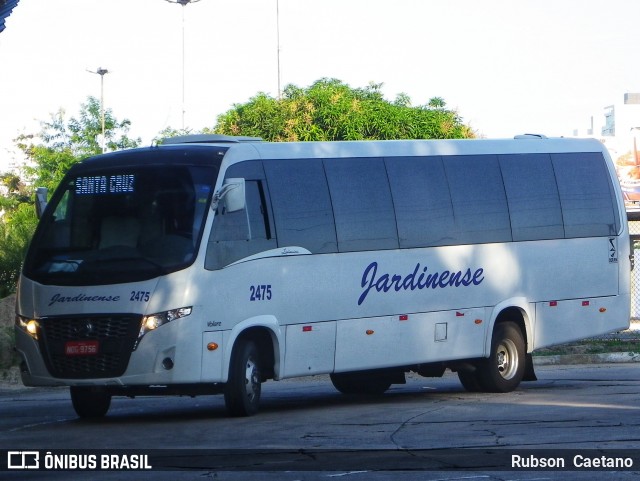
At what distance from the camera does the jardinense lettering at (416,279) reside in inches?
661

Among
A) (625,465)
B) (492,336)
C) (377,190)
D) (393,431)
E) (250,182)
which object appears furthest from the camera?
(492,336)

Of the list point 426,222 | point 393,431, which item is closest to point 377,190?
point 426,222

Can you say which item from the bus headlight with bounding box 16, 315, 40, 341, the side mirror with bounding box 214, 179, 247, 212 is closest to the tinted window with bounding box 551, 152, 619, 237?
the side mirror with bounding box 214, 179, 247, 212

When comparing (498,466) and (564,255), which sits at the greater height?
(564,255)

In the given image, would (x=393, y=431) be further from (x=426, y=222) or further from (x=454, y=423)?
(x=426, y=222)

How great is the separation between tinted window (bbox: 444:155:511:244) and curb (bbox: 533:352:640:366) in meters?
7.35

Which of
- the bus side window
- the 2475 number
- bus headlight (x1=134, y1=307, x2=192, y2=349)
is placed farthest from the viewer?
the 2475 number

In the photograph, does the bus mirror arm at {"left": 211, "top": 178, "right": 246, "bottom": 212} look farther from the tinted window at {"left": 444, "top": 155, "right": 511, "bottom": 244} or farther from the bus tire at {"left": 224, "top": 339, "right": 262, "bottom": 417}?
the tinted window at {"left": 444, "top": 155, "right": 511, "bottom": 244}

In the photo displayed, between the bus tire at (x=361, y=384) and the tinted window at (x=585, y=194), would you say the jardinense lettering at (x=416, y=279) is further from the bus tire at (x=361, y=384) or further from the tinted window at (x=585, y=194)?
the tinted window at (x=585, y=194)

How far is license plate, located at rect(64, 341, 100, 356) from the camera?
14.5 m

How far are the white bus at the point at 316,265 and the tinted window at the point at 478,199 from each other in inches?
1.0

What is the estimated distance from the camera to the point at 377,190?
17.3 metres

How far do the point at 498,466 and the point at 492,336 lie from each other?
8.18 metres

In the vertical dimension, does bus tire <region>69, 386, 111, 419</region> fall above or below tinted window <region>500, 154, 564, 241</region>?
below
